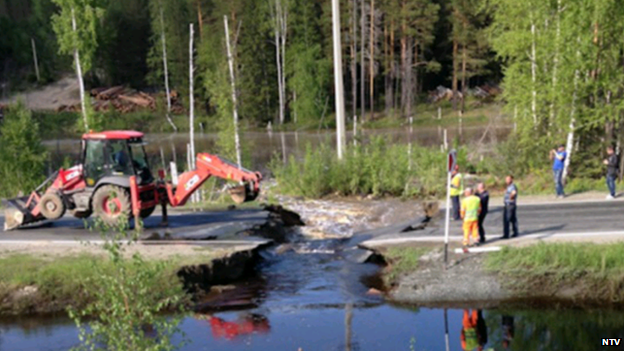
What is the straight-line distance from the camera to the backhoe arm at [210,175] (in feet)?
69.2

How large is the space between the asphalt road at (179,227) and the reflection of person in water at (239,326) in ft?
17.0

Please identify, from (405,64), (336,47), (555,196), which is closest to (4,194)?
(336,47)

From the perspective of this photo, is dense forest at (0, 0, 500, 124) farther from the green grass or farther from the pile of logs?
the green grass

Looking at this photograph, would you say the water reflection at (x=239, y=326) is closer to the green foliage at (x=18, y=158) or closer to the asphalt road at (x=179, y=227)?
the asphalt road at (x=179, y=227)

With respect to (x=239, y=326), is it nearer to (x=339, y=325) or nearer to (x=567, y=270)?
(x=339, y=325)

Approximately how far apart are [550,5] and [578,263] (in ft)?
41.3

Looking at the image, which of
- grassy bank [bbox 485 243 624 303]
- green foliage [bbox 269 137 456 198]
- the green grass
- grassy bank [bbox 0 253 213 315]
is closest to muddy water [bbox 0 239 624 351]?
grassy bank [bbox 0 253 213 315]

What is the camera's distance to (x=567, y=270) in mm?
17188

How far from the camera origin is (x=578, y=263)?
56.7 feet

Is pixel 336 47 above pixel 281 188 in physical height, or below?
above

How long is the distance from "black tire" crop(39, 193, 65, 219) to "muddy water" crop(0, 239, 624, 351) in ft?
17.9

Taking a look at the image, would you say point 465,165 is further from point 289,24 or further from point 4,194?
point 289,24

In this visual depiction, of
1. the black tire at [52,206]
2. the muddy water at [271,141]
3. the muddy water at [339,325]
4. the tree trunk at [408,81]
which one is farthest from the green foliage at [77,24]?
the tree trunk at [408,81]

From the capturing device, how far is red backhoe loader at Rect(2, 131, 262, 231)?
2111cm
